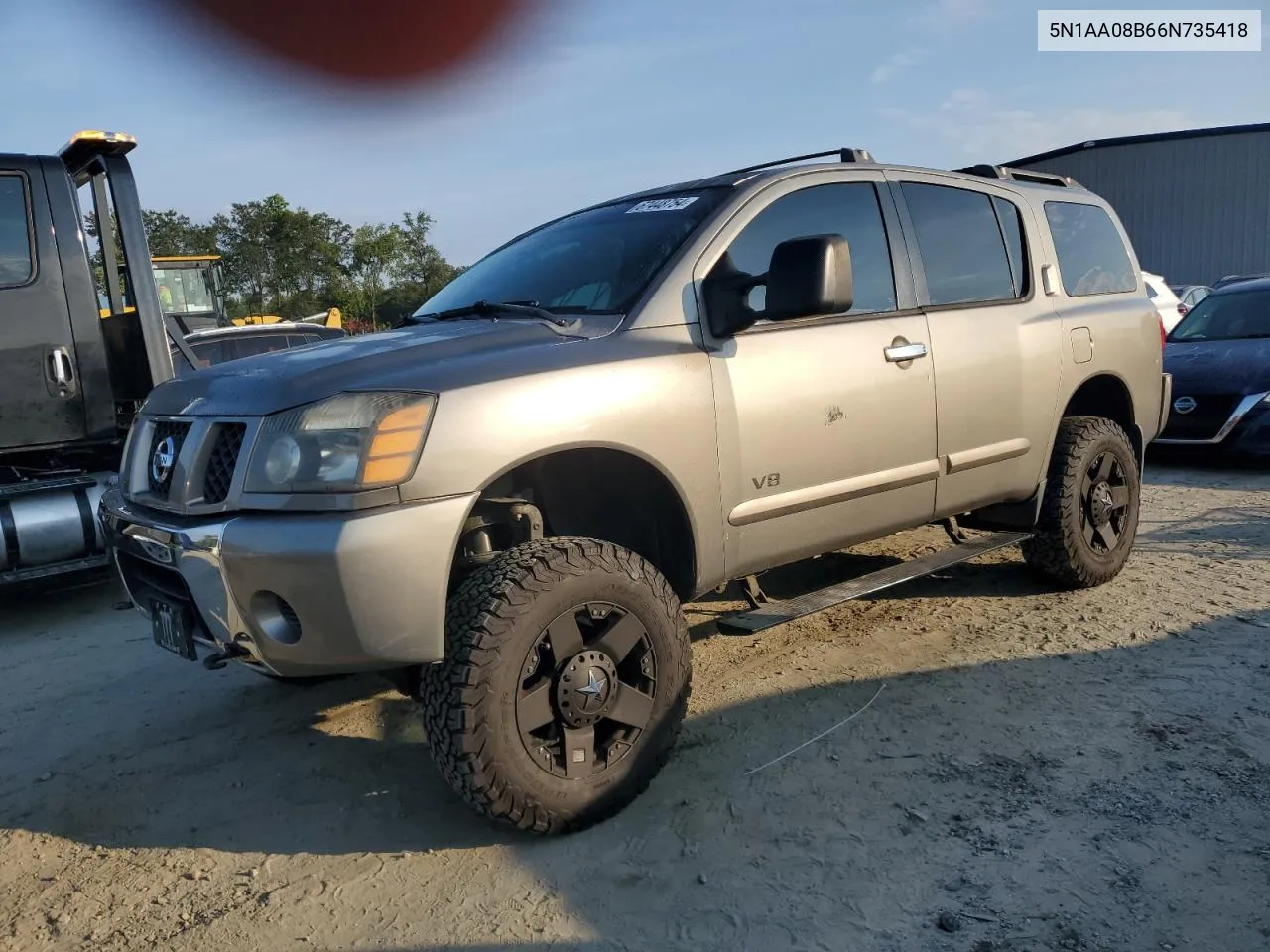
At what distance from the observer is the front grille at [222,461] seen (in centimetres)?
262

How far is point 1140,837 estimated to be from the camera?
2586 mm

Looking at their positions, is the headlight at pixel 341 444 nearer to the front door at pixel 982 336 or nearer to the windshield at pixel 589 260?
the windshield at pixel 589 260

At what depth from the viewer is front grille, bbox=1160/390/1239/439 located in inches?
305

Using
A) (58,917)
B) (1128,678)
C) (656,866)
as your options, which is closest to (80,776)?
(58,917)

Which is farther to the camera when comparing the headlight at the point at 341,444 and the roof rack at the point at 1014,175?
the roof rack at the point at 1014,175

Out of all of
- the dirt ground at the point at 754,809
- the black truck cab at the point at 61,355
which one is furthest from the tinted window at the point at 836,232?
the black truck cab at the point at 61,355

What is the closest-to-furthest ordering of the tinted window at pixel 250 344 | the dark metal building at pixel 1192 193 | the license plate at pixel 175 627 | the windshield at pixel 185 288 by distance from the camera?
1. the license plate at pixel 175 627
2. the tinted window at pixel 250 344
3. the windshield at pixel 185 288
4. the dark metal building at pixel 1192 193

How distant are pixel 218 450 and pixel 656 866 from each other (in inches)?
63.5

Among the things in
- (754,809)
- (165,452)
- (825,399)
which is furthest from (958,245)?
(165,452)

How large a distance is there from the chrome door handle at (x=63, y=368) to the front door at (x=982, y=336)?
4.31m

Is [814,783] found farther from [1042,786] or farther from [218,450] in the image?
[218,450]

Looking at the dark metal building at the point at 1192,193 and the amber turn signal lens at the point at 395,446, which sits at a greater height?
the dark metal building at the point at 1192,193

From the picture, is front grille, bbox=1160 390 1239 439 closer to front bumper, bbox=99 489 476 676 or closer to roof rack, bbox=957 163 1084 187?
roof rack, bbox=957 163 1084 187

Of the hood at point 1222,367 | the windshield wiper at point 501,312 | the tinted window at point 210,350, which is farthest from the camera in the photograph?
the tinted window at point 210,350
